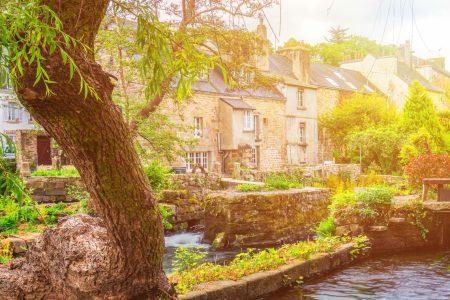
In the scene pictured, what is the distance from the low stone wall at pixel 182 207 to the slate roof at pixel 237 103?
52.1 ft

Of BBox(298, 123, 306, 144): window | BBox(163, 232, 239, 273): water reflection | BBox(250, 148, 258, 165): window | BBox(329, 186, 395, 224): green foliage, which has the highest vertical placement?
BBox(298, 123, 306, 144): window

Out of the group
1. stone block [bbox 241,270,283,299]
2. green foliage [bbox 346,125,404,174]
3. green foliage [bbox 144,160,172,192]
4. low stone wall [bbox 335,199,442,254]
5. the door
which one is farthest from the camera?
the door

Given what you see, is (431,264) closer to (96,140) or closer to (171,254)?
(171,254)

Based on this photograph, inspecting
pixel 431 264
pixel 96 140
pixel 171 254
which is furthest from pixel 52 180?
pixel 96 140

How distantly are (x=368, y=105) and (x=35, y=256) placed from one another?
34.2m

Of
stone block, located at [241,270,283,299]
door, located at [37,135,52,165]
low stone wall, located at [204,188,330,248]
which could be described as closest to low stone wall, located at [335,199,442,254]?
low stone wall, located at [204,188,330,248]

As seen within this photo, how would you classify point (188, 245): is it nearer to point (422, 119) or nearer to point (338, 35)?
point (422, 119)

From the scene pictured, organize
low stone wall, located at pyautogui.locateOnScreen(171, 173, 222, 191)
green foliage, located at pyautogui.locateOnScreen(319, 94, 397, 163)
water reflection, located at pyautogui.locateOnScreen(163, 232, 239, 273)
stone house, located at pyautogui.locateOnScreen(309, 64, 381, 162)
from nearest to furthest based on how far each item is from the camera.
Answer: water reflection, located at pyautogui.locateOnScreen(163, 232, 239, 273) < low stone wall, located at pyautogui.locateOnScreen(171, 173, 222, 191) < green foliage, located at pyautogui.locateOnScreen(319, 94, 397, 163) < stone house, located at pyautogui.locateOnScreen(309, 64, 381, 162)

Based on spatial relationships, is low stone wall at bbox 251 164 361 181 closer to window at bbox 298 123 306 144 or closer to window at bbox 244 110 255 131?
window at bbox 244 110 255 131

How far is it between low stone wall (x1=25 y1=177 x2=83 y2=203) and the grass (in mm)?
9297

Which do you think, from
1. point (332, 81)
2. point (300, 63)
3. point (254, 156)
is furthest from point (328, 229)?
point (332, 81)

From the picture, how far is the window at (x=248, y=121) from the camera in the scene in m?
34.1

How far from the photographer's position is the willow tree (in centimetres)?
373

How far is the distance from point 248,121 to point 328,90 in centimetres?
1059
